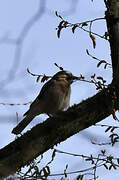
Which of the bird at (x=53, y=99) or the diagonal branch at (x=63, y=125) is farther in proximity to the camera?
the bird at (x=53, y=99)

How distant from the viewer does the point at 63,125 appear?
11.2ft

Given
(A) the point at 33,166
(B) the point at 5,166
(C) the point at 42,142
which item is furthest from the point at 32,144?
(A) the point at 33,166

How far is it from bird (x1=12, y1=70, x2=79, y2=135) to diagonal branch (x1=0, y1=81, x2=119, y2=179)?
3.04 metres

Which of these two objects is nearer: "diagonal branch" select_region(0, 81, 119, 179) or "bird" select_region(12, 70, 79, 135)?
"diagonal branch" select_region(0, 81, 119, 179)

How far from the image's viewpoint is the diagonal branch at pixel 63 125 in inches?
128

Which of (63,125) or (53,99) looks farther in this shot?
(53,99)

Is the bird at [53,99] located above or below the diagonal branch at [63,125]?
above

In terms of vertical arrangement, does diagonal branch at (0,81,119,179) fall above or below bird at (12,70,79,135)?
below

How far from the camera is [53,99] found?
674 centimetres

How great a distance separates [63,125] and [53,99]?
11.0 feet

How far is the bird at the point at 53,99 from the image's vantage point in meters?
6.68

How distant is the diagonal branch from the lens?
3.25 m

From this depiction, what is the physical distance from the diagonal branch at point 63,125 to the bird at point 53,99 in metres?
3.04

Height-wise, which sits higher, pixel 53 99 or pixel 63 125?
pixel 53 99
